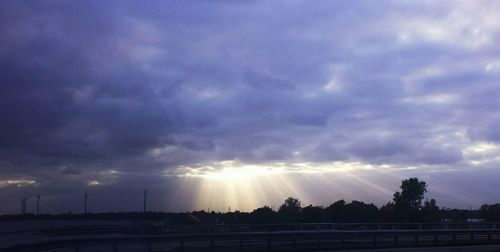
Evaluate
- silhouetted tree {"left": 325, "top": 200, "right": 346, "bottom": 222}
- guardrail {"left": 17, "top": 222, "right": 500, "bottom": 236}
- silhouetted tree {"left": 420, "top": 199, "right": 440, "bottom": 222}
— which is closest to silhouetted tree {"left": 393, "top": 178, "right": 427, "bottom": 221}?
silhouetted tree {"left": 420, "top": 199, "right": 440, "bottom": 222}

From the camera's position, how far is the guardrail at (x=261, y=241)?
26750 millimetres

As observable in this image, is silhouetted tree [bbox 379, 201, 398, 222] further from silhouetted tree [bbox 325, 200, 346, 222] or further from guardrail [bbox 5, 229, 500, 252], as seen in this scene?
guardrail [bbox 5, 229, 500, 252]

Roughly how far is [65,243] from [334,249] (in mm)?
14717

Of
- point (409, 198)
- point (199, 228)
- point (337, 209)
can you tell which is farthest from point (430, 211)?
point (199, 228)

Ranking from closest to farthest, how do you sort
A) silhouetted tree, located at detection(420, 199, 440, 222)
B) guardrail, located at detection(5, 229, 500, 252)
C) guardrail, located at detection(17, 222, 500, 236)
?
guardrail, located at detection(5, 229, 500, 252), guardrail, located at detection(17, 222, 500, 236), silhouetted tree, located at detection(420, 199, 440, 222)

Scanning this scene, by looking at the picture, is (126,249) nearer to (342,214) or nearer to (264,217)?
(264,217)

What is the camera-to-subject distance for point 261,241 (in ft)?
116

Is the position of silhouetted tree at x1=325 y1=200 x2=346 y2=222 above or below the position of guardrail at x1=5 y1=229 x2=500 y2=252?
above

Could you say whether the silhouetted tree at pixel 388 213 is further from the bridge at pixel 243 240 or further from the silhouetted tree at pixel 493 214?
the bridge at pixel 243 240

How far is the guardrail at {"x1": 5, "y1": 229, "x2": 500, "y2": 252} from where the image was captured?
87.8 feet

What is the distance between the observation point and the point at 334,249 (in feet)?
111

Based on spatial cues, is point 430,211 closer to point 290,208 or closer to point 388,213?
point 388,213

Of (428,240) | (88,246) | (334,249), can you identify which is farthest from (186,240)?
(428,240)

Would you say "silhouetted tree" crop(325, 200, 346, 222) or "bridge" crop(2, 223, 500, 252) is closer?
"bridge" crop(2, 223, 500, 252)
